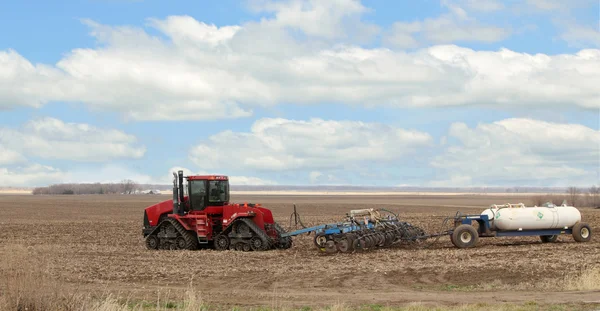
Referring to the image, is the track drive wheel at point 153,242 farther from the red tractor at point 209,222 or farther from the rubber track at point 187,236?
the rubber track at point 187,236

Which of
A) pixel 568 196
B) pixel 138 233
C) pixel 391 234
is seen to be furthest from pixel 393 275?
pixel 568 196

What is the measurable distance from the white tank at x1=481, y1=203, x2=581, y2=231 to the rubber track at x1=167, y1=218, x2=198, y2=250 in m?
11.0

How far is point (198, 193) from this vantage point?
94.5ft

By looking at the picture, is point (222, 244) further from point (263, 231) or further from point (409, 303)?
point (409, 303)

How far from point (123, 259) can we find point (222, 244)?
4.11 metres

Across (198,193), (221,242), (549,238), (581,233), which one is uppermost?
(198,193)

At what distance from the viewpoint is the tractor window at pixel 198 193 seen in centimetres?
2880

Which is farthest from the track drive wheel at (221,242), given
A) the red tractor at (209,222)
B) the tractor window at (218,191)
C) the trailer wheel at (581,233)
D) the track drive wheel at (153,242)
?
the trailer wheel at (581,233)

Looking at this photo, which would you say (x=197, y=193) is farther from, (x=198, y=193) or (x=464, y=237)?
(x=464, y=237)

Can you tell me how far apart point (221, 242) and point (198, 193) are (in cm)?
210

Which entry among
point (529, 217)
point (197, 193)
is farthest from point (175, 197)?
point (529, 217)

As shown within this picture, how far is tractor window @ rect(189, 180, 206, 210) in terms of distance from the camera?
28.8m

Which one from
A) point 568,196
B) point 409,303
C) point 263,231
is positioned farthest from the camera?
point 568,196

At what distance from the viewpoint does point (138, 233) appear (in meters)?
38.1
